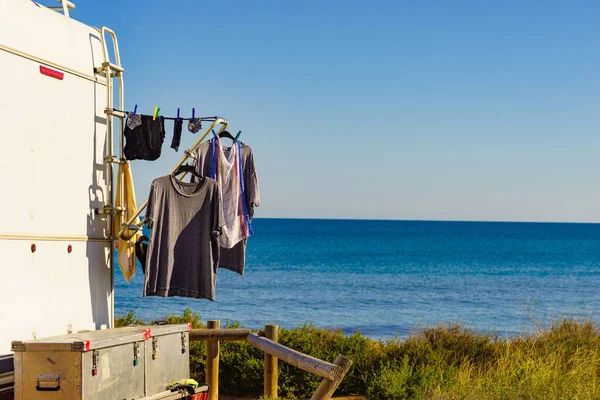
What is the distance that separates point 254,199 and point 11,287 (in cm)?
325

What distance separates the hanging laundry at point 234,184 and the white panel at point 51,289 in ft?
4.55

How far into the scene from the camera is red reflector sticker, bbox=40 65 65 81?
6961 millimetres

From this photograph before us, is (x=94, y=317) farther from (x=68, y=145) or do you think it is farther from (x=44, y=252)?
(x=68, y=145)

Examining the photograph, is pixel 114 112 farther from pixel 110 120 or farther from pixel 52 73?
pixel 52 73

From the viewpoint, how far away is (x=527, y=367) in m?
9.13

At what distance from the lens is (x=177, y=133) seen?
8336 mm

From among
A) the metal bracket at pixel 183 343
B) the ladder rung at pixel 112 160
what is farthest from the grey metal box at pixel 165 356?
the ladder rung at pixel 112 160

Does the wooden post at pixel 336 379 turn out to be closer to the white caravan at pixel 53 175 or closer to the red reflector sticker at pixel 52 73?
the white caravan at pixel 53 175

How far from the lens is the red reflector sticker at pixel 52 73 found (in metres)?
6.96

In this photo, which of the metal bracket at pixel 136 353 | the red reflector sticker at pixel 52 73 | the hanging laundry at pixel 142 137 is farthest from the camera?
the hanging laundry at pixel 142 137

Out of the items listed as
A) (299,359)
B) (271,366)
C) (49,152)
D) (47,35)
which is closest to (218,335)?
(271,366)

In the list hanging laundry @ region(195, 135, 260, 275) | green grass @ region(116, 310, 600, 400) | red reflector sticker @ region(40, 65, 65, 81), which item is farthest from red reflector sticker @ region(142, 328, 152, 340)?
Answer: green grass @ region(116, 310, 600, 400)

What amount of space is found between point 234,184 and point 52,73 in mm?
2460

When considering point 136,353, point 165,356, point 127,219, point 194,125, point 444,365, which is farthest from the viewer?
point 444,365
